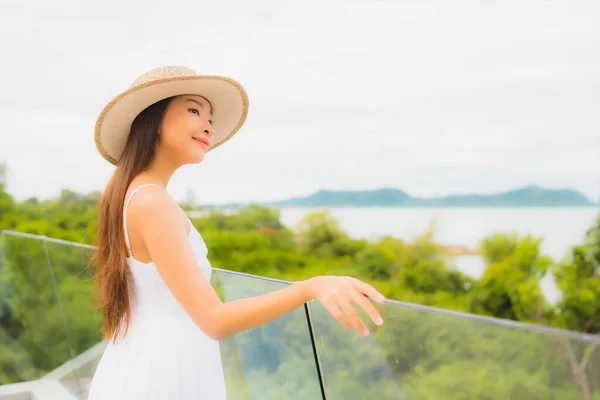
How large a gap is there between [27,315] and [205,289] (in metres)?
3.68

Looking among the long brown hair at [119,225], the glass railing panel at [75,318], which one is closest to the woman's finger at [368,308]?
the long brown hair at [119,225]

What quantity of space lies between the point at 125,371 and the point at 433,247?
1116 cm

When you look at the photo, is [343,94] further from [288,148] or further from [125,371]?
[125,371]

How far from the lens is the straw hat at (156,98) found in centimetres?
126

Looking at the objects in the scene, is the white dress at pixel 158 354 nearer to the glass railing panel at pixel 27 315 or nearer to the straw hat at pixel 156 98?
the straw hat at pixel 156 98

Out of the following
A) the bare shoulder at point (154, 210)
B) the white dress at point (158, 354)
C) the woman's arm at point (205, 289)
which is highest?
the bare shoulder at point (154, 210)

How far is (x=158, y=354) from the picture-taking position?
46.9 inches

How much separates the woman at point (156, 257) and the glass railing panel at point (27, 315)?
8.67 ft

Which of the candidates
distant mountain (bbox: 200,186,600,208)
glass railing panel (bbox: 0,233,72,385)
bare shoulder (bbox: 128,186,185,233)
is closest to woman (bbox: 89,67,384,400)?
bare shoulder (bbox: 128,186,185,233)

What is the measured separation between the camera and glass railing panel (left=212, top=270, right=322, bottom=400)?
5.44ft

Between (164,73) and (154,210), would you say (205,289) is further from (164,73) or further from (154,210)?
(164,73)

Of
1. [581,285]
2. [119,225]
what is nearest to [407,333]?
[119,225]

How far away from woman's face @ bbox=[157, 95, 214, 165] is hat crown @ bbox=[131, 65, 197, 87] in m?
0.05

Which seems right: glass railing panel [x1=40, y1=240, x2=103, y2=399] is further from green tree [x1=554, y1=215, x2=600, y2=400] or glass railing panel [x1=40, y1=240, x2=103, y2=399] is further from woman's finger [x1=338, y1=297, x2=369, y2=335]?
green tree [x1=554, y1=215, x2=600, y2=400]
